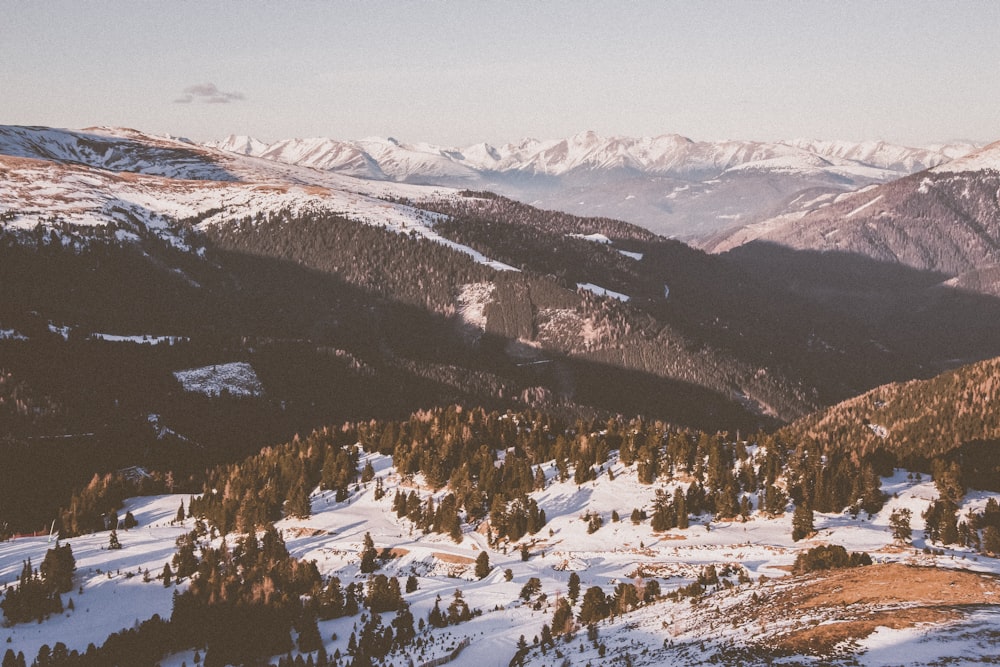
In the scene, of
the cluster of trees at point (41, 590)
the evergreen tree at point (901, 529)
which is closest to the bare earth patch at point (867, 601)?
the evergreen tree at point (901, 529)

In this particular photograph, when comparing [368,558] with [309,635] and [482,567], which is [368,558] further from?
[309,635]

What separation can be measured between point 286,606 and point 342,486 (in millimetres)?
46838

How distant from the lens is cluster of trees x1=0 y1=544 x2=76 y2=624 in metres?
87.6

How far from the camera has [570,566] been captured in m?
86.9

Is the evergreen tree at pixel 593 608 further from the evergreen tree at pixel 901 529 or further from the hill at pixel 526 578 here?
the evergreen tree at pixel 901 529

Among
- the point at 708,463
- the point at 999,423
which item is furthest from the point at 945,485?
the point at 999,423

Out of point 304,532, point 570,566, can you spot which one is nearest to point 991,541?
point 570,566

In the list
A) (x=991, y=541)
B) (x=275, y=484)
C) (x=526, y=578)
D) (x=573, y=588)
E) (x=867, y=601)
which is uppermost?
(x=867, y=601)

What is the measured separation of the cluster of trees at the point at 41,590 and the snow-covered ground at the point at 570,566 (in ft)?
5.69

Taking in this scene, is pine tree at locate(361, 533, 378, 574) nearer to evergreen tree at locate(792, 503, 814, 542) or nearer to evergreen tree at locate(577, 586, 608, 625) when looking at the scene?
evergreen tree at locate(577, 586, 608, 625)

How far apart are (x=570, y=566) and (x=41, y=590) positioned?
63185 mm

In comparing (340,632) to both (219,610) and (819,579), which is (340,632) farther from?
(819,579)

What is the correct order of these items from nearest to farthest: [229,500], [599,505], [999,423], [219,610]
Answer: [219,610], [599,505], [229,500], [999,423]

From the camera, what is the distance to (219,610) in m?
84.1
